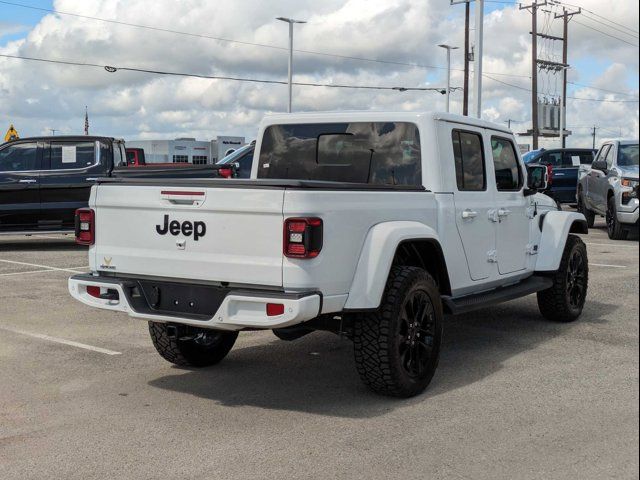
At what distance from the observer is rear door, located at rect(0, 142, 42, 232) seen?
1416 cm

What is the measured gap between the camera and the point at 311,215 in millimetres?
4469

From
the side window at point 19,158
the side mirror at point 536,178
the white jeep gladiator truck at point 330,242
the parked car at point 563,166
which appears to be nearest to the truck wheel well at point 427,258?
the white jeep gladiator truck at point 330,242

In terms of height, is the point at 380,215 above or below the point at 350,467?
above

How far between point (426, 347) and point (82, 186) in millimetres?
10413

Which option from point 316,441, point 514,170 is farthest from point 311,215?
point 514,170

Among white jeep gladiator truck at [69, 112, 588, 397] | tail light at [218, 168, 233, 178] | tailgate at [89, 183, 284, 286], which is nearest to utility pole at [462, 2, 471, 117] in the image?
tail light at [218, 168, 233, 178]

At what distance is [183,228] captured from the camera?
16.1ft

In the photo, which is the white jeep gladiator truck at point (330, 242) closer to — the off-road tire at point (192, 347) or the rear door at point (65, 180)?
the off-road tire at point (192, 347)

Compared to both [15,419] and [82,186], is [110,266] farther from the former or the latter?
[82,186]

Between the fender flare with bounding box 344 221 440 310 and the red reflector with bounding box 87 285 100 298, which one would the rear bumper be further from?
the fender flare with bounding box 344 221 440 310

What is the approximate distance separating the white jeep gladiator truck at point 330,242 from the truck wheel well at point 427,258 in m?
0.01

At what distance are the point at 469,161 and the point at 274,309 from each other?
2502 millimetres

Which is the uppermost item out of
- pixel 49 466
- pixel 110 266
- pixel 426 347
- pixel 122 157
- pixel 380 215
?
pixel 122 157

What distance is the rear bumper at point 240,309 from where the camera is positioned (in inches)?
175
